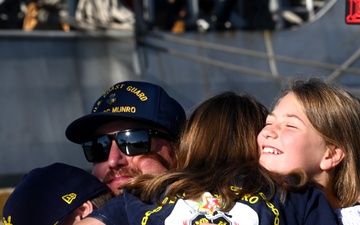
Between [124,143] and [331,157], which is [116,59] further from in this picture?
[331,157]

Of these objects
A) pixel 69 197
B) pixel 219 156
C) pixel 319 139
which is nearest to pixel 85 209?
pixel 69 197

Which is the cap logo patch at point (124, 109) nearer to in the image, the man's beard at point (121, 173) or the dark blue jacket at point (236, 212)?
the man's beard at point (121, 173)

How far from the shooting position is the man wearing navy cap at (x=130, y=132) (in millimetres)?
3422

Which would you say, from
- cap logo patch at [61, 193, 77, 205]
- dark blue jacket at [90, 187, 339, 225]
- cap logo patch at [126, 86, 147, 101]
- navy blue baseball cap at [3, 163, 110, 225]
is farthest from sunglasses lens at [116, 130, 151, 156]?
dark blue jacket at [90, 187, 339, 225]

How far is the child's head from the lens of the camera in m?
2.90

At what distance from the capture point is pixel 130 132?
3.45 metres

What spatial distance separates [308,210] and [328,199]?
20 centimetres

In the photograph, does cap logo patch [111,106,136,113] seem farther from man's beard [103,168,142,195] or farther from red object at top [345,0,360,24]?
red object at top [345,0,360,24]

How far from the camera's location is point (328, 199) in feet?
9.78

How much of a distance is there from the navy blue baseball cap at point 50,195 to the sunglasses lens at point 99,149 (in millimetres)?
212

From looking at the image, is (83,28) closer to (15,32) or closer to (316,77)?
(15,32)

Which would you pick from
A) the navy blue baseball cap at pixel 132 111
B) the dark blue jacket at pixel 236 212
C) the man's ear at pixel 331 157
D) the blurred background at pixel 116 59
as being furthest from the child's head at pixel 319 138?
the blurred background at pixel 116 59

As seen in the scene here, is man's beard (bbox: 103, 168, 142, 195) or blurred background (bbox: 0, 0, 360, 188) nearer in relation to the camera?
man's beard (bbox: 103, 168, 142, 195)

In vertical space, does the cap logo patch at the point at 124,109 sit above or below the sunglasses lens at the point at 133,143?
above
